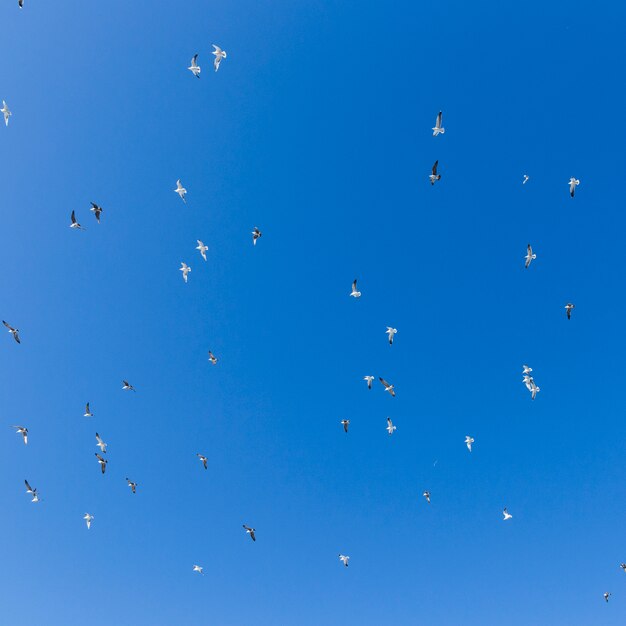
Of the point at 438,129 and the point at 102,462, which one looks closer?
the point at 438,129

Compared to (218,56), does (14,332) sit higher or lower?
lower

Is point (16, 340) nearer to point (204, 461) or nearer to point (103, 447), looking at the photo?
point (103, 447)

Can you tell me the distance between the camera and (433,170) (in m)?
44.8

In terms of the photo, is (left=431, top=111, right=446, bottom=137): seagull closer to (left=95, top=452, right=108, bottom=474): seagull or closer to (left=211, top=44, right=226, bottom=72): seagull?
(left=211, top=44, right=226, bottom=72): seagull

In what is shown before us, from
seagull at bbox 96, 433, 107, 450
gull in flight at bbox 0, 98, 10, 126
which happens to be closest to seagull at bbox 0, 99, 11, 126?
gull in flight at bbox 0, 98, 10, 126

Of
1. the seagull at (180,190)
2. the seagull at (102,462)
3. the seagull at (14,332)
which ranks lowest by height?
the seagull at (102,462)

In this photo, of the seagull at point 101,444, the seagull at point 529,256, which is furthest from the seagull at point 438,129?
the seagull at point 101,444

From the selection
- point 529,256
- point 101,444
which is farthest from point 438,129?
point 101,444

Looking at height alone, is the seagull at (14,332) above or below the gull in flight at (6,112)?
below

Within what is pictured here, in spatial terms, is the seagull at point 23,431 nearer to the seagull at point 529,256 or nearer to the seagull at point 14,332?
the seagull at point 14,332

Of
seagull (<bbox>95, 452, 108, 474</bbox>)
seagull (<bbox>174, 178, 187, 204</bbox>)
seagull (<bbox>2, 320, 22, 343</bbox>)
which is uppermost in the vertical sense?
seagull (<bbox>174, 178, 187, 204</bbox>)

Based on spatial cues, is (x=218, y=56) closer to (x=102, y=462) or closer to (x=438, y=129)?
(x=438, y=129)

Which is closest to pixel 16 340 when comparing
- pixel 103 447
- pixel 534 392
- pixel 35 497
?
pixel 103 447

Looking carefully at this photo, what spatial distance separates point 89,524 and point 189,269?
101 ft
